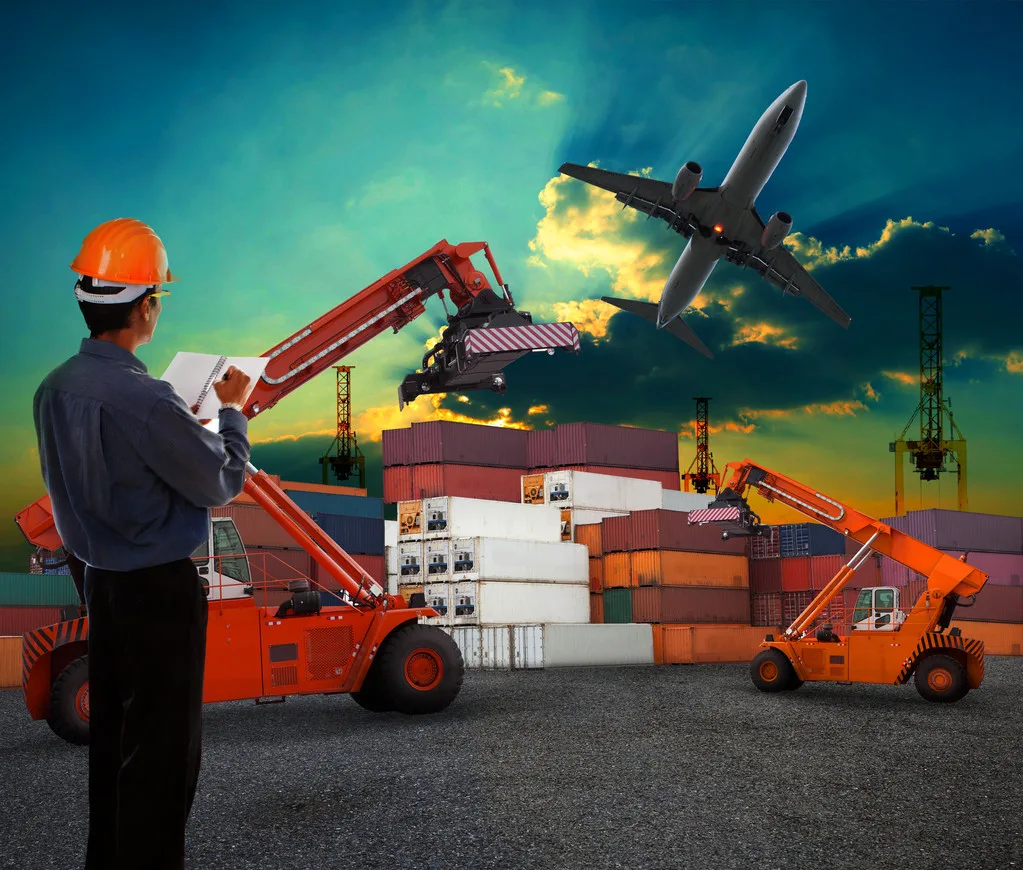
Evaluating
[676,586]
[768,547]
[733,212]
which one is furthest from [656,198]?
[768,547]

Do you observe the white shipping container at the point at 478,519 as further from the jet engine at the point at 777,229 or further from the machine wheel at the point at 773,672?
the machine wheel at the point at 773,672

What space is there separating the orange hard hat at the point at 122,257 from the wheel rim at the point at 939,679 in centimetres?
1736

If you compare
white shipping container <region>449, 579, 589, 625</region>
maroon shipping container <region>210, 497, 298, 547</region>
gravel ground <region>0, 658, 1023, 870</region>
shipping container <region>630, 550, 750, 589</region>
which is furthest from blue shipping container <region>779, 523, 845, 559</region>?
gravel ground <region>0, 658, 1023, 870</region>

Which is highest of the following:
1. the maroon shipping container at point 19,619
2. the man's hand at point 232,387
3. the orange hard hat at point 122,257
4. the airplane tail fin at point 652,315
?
the airplane tail fin at point 652,315

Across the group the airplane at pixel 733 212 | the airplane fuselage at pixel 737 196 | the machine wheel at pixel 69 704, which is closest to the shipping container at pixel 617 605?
the airplane fuselage at pixel 737 196

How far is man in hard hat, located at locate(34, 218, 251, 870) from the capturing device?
2.55 m

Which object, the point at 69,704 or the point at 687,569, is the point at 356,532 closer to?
the point at 687,569

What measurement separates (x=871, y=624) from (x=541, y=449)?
26262 millimetres

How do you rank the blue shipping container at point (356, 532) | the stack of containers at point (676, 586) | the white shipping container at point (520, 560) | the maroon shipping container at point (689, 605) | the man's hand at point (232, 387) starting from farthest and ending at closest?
the maroon shipping container at point (689, 605) → the blue shipping container at point (356, 532) → the stack of containers at point (676, 586) → the white shipping container at point (520, 560) → the man's hand at point (232, 387)

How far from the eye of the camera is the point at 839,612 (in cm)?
2069

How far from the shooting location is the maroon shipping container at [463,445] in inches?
1578

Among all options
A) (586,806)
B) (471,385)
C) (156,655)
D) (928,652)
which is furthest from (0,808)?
(928,652)

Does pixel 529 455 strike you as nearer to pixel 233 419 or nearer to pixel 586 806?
pixel 586 806

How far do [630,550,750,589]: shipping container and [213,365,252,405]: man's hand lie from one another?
105ft
